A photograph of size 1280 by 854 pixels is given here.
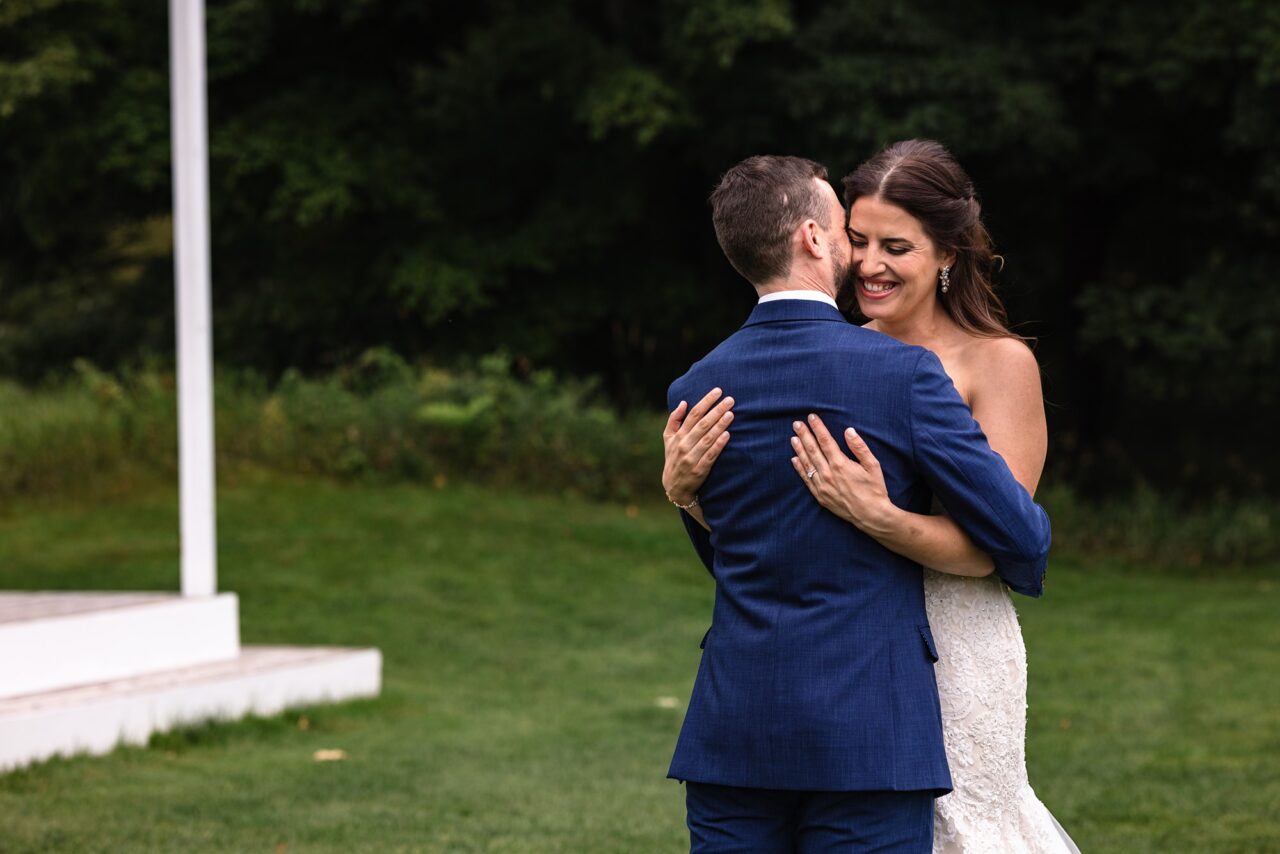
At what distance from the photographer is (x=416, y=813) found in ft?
19.7

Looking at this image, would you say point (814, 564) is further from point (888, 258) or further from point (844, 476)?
point (888, 258)

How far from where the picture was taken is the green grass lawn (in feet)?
19.3

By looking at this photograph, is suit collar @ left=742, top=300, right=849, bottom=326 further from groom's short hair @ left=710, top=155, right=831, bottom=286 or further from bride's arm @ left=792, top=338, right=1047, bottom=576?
bride's arm @ left=792, top=338, right=1047, bottom=576

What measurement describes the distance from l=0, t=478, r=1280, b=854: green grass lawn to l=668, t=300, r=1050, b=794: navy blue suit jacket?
3091 mm

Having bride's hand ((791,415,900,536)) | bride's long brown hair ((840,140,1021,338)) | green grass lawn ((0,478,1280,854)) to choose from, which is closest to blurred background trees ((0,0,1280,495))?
green grass lawn ((0,478,1280,854))

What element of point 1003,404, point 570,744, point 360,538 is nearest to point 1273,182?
point 360,538

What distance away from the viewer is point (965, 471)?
8.30ft

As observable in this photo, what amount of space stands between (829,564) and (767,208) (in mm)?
593

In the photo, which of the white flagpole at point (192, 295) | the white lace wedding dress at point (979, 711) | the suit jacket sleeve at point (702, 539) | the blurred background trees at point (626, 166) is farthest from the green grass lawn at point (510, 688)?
the blurred background trees at point (626, 166)

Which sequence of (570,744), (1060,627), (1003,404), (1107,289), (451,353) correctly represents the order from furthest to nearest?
(451,353), (1107,289), (1060,627), (570,744), (1003,404)

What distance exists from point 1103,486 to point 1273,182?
17.5 feet

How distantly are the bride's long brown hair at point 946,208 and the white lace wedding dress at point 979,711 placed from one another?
1.68 feet

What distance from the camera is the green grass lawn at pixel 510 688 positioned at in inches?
231

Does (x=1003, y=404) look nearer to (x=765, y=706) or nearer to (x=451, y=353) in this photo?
(x=765, y=706)
